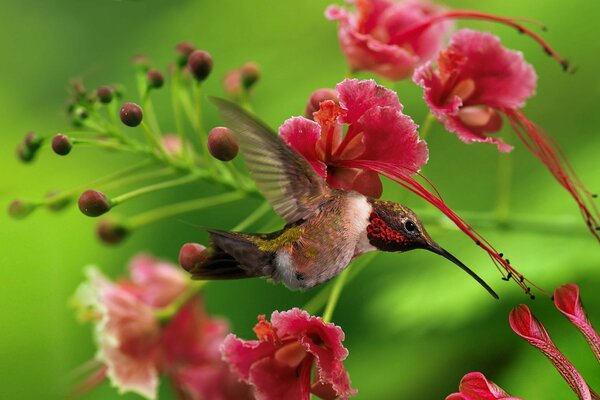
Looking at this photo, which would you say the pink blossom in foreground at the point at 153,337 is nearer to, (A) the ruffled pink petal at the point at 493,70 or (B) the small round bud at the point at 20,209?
(B) the small round bud at the point at 20,209

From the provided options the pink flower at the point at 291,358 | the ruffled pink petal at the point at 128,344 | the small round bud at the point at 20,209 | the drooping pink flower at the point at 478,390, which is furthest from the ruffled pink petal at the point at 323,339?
the ruffled pink petal at the point at 128,344

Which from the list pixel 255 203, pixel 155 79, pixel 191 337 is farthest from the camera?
pixel 255 203

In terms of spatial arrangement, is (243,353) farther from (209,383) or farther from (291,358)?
(209,383)

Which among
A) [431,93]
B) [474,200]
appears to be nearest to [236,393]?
[431,93]

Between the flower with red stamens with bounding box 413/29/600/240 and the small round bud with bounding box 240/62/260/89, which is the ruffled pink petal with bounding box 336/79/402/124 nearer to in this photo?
the flower with red stamens with bounding box 413/29/600/240

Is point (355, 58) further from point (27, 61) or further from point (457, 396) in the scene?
point (27, 61)

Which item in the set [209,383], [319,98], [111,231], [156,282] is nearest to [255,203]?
[156,282]

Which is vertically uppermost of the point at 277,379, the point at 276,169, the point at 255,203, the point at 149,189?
the point at 276,169
